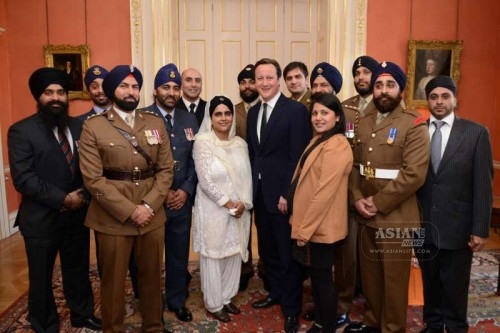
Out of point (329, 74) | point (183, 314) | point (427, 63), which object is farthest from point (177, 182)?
point (427, 63)

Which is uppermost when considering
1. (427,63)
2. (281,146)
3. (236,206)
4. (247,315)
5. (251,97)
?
(427,63)

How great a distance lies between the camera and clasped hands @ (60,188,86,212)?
2.95 meters

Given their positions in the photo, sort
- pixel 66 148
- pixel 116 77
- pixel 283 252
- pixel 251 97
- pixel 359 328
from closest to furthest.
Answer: pixel 116 77 < pixel 66 148 < pixel 359 328 < pixel 283 252 < pixel 251 97

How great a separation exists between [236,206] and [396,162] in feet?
3.96

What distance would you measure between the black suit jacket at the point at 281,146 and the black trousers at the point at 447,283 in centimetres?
106

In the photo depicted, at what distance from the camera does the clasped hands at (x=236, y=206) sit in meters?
3.30

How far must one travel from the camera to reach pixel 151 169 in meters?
2.93

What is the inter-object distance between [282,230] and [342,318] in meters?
0.82

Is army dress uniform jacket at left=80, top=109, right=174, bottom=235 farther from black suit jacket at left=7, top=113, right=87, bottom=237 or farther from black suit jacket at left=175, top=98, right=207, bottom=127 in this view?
black suit jacket at left=175, top=98, right=207, bottom=127

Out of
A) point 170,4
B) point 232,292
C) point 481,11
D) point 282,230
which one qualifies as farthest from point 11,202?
point 481,11

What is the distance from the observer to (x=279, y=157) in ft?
10.8

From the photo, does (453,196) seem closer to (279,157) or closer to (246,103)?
(279,157)

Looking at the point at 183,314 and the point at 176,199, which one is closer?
the point at 176,199

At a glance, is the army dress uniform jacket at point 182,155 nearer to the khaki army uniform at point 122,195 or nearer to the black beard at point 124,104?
the khaki army uniform at point 122,195
